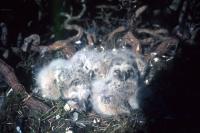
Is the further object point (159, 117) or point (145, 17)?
point (145, 17)

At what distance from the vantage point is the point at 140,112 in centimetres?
387

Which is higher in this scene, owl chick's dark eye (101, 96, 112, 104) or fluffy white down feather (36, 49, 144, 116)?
fluffy white down feather (36, 49, 144, 116)

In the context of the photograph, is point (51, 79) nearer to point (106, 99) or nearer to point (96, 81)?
point (96, 81)

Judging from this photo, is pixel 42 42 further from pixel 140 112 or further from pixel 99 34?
pixel 140 112

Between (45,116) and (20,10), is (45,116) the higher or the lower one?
the lower one

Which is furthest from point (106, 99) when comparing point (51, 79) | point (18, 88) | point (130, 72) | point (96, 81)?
point (18, 88)

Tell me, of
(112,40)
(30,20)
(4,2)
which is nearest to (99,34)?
(112,40)

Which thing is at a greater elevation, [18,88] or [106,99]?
[18,88]

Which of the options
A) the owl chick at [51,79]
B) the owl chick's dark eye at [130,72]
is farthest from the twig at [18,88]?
the owl chick's dark eye at [130,72]

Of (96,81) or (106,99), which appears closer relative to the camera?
(106,99)

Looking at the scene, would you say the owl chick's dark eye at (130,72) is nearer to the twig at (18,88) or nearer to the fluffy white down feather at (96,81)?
the fluffy white down feather at (96,81)

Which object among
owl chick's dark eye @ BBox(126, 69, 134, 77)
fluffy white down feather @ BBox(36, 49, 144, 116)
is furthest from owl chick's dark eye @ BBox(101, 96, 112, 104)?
owl chick's dark eye @ BBox(126, 69, 134, 77)

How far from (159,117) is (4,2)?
108 inches

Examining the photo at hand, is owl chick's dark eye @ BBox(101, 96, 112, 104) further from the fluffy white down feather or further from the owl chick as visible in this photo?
the owl chick
